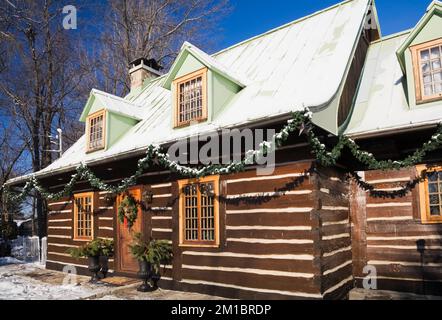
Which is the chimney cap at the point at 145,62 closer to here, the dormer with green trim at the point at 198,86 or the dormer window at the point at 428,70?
the dormer with green trim at the point at 198,86

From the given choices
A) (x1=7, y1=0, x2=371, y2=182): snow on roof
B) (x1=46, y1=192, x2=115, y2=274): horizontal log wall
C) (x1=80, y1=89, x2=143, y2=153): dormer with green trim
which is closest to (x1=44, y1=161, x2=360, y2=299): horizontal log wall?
(x1=7, y1=0, x2=371, y2=182): snow on roof

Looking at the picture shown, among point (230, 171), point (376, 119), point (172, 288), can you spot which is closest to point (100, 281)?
point (172, 288)

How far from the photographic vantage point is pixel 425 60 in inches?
334

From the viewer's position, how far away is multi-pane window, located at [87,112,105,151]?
42.1ft

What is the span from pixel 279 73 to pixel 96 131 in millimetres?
6809

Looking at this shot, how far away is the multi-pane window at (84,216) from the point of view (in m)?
12.7

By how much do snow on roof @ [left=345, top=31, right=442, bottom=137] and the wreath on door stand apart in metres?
6.03

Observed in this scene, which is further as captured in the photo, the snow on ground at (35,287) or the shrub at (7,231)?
the shrub at (7,231)

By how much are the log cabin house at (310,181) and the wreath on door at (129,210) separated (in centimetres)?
22

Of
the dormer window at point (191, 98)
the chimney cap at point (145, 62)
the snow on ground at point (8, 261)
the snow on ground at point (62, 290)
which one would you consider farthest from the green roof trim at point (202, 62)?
the snow on ground at point (8, 261)

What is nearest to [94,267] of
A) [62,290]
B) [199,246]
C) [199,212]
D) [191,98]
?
[62,290]

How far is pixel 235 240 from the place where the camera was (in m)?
8.46
